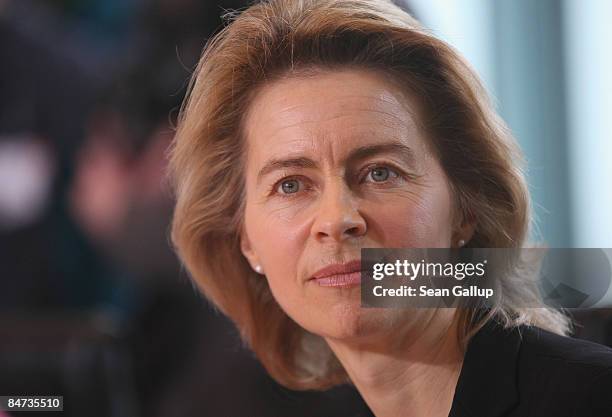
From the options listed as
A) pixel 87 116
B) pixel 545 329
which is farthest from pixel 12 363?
pixel 545 329

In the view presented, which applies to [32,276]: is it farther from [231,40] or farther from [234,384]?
[231,40]

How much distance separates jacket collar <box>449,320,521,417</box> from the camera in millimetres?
858

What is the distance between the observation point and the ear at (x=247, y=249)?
1.00 meters

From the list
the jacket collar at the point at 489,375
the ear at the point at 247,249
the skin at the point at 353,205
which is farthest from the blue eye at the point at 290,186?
the jacket collar at the point at 489,375

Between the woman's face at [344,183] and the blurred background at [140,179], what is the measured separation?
0.10 meters

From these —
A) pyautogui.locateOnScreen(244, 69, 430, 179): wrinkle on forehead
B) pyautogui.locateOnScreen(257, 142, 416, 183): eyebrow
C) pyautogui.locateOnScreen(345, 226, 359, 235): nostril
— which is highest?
pyautogui.locateOnScreen(244, 69, 430, 179): wrinkle on forehead

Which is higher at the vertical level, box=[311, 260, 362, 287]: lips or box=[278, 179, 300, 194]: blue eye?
box=[278, 179, 300, 194]: blue eye

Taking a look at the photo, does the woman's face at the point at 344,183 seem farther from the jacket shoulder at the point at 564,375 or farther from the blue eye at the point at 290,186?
the jacket shoulder at the point at 564,375

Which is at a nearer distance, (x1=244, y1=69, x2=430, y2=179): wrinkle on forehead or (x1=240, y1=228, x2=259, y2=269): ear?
(x1=244, y1=69, x2=430, y2=179): wrinkle on forehead

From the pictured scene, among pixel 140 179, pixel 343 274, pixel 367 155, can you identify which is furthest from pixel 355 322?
pixel 140 179

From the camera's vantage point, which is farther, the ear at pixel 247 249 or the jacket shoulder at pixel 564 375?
the ear at pixel 247 249

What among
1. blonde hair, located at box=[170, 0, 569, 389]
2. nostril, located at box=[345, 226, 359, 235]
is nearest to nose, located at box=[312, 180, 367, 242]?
nostril, located at box=[345, 226, 359, 235]

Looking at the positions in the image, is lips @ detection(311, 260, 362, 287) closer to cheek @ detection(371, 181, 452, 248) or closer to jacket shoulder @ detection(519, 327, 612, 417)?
cheek @ detection(371, 181, 452, 248)

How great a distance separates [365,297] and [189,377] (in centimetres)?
34
